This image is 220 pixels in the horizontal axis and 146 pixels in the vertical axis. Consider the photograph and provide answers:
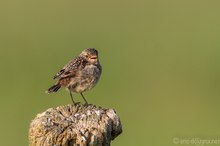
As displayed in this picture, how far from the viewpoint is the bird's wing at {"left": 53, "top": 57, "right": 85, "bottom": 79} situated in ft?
24.2

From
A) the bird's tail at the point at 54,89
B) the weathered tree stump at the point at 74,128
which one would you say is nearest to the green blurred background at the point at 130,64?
the bird's tail at the point at 54,89

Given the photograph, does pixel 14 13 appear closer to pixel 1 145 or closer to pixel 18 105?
pixel 18 105

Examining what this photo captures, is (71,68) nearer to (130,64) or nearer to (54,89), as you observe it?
(54,89)

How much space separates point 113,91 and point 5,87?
2.00 m

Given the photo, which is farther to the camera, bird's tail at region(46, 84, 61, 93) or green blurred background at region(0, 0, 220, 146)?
green blurred background at region(0, 0, 220, 146)

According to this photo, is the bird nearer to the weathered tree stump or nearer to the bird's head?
the bird's head

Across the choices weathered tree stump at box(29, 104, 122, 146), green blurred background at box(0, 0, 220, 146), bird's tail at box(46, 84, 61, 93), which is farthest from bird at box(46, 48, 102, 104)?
weathered tree stump at box(29, 104, 122, 146)

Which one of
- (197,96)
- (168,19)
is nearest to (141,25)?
(168,19)

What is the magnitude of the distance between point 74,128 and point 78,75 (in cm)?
327

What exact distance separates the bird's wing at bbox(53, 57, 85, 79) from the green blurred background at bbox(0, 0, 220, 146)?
2.69 meters

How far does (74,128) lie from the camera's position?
13.8ft

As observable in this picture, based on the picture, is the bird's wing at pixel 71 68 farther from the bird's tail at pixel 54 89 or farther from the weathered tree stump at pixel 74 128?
the weathered tree stump at pixel 74 128

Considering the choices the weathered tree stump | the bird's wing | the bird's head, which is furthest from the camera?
the bird's head

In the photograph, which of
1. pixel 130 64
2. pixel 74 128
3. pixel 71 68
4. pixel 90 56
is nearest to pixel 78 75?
pixel 71 68
